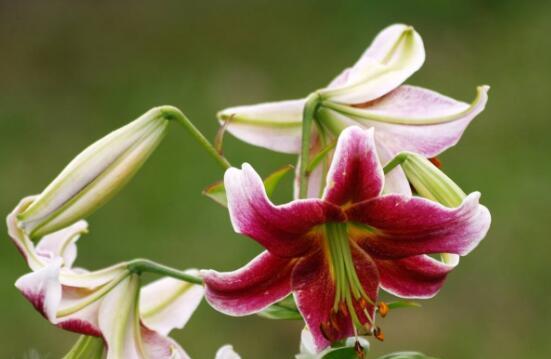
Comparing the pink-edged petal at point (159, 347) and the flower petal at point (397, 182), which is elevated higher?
the flower petal at point (397, 182)

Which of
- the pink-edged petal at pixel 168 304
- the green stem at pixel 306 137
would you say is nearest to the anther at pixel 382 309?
the green stem at pixel 306 137

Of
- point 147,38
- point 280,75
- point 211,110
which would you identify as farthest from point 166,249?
point 147,38

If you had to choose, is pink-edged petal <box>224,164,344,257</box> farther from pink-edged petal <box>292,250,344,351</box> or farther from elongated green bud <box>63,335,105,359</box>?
elongated green bud <box>63,335,105,359</box>

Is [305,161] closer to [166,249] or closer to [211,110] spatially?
[166,249]

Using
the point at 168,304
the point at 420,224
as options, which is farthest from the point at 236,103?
the point at 420,224

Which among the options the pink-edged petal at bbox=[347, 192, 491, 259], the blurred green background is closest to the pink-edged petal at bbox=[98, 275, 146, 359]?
the pink-edged petal at bbox=[347, 192, 491, 259]

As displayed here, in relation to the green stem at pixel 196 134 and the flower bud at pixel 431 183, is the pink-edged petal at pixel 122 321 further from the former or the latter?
the flower bud at pixel 431 183
